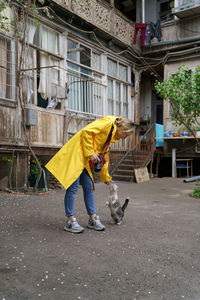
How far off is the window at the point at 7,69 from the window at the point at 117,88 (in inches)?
212

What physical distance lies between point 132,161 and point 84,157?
27.0 feet

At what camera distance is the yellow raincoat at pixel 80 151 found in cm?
372

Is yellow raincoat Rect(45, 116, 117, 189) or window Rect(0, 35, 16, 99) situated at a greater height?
window Rect(0, 35, 16, 99)

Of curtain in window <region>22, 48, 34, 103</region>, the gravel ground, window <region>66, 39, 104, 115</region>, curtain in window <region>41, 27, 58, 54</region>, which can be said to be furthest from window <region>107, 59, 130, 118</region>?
the gravel ground

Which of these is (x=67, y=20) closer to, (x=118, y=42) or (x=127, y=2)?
(x=118, y=42)

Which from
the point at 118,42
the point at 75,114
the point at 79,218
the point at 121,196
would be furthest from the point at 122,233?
the point at 118,42

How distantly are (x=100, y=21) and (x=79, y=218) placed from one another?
9.07 metres

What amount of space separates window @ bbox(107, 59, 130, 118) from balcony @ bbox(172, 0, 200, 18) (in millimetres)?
3489

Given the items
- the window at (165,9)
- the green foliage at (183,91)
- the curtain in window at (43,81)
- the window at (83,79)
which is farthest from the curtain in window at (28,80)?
the window at (165,9)

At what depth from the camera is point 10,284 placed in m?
2.39

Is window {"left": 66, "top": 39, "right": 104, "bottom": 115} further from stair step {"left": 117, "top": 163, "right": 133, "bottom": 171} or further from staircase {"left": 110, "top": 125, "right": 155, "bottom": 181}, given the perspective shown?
stair step {"left": 117, "top": 163, "right": 133, "bottom": 171}

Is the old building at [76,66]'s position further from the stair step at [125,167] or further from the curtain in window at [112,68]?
the stair step at [125,167]

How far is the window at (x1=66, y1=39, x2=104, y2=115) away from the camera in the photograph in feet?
33.1

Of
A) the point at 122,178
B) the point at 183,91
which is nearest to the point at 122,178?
the point at 122,178
